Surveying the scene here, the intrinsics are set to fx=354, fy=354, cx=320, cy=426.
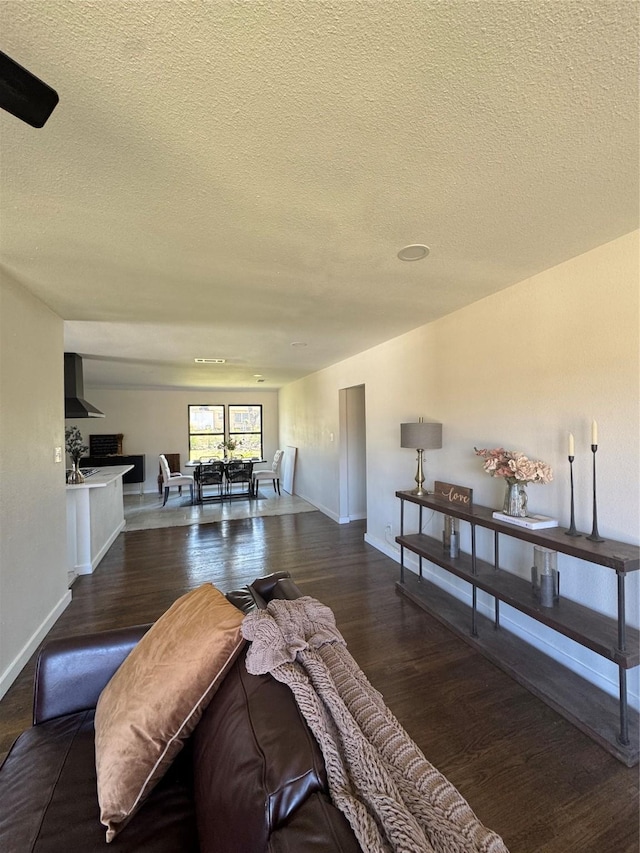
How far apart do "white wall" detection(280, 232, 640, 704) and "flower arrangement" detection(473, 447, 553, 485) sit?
15cm

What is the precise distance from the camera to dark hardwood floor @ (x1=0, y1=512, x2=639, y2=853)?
54.7 inches

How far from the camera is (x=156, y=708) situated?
0.99m

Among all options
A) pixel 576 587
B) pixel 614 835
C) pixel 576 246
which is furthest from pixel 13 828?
pixel 576 246

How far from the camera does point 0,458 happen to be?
2105 millimetres

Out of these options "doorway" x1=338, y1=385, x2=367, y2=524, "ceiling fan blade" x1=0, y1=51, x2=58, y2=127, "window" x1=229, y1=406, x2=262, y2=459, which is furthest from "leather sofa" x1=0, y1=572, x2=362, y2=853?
"window" x1=229, y1=406, x2=262, y2=459

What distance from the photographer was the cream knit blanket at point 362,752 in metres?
0.61

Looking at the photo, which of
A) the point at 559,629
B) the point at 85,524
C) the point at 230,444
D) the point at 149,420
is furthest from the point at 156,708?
the point at 149,420

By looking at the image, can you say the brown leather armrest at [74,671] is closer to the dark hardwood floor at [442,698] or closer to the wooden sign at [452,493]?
the dark hardwood floor at [442,698]

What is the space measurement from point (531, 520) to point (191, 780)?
2093 millimetres

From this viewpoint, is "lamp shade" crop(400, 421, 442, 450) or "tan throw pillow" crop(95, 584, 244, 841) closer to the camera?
"tan throw pillow" crop(95, 584, 244, 841)

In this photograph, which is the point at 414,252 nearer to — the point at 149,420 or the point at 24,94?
the point at 24,94

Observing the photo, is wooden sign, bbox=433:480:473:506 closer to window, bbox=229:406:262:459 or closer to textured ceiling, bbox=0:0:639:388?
textured ceiling, bbox=0:0:639:388

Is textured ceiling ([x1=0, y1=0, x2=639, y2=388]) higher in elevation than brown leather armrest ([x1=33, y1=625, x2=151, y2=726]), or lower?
higher

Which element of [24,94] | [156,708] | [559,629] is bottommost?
[559,629]
